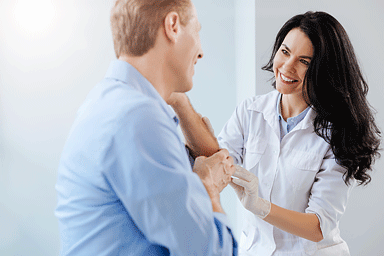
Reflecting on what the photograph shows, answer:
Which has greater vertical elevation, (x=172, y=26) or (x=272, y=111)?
(x=172, y=26)

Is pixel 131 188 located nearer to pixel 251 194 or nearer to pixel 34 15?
pixel 251 194

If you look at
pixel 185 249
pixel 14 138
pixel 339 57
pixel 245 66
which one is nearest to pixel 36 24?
pixel 14 138

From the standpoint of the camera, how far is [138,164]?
51 cm

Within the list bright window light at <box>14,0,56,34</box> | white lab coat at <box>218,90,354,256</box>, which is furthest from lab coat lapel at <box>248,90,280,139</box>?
bright window light at <box>14,0,56,34</box>

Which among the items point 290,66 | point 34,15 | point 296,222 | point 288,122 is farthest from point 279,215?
point 34,15

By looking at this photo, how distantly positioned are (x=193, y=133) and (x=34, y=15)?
1.82m

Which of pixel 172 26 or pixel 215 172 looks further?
pixel 215 172

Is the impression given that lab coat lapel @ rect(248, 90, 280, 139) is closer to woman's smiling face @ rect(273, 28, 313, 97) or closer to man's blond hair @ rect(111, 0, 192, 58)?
woman's smiling face @ rect(273, 28, 313, 97)

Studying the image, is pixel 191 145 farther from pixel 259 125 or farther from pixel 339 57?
pixel 339 57

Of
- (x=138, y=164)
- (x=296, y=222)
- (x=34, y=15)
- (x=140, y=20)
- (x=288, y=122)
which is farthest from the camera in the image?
(x=34, y=15)

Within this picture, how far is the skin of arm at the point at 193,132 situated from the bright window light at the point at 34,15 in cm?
167

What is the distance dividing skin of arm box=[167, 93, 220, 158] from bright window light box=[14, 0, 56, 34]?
1.67 m

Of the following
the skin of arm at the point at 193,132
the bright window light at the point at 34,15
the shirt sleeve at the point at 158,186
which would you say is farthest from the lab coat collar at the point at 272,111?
the bright window light at the point at 34,15

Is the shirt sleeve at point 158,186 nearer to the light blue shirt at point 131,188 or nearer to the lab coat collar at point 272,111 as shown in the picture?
the light blue shirt at point 131,188
